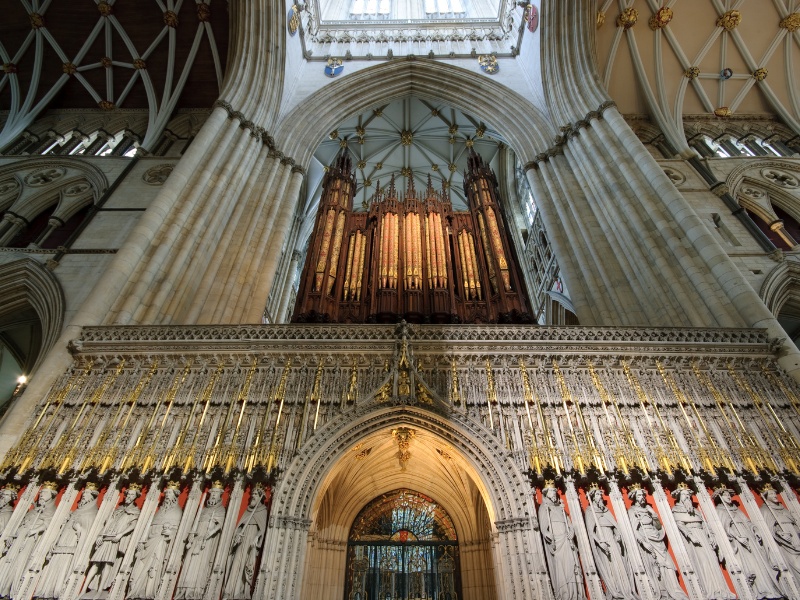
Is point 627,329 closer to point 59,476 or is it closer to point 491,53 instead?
point 59,476

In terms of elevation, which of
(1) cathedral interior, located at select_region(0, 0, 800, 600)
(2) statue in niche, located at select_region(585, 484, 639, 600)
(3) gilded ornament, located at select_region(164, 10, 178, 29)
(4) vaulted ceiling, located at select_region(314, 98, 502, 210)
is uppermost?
(4) vaulted ceiling, located at select_region(314, 98, 502, 210)

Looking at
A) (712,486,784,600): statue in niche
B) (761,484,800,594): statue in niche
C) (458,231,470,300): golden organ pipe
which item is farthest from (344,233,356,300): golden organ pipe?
(761,484,800,594): statue in niche

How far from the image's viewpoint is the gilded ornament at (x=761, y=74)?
13344 mm

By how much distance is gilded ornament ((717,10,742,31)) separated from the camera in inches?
518

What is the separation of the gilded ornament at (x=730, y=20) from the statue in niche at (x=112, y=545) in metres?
17.9

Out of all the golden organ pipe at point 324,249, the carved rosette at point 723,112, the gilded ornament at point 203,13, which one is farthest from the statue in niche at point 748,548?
the gilded ornament at point 203,13

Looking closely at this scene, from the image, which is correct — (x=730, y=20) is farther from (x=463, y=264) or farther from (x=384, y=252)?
(x=384, y=252)

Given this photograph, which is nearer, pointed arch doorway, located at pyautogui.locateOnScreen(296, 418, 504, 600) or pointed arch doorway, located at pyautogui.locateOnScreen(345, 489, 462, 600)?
pointed arch doorway, located at pyautogui.locateOnScreen(296, 418, 504, 600)

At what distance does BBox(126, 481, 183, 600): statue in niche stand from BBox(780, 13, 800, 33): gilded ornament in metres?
18.7

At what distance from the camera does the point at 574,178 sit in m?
10.6

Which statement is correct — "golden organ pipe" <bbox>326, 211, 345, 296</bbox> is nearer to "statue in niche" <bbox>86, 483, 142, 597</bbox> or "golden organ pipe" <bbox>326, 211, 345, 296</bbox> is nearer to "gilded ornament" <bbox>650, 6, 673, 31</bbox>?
"statue in niche" <bbox>86, 483, 142, 597</bbox>

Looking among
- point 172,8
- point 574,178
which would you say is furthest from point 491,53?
point 172,8

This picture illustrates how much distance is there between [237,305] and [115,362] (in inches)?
100

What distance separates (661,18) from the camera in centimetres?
1313
